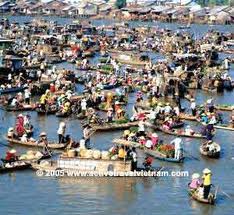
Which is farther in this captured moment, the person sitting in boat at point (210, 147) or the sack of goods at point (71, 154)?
the person sitting in boat at point (210, 147)

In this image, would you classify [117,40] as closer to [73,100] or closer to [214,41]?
[214,41]

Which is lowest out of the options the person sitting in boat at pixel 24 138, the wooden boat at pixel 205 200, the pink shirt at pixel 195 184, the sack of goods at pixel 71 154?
the person sitting in boat at pixel 24 138

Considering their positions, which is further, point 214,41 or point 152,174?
point 214,41

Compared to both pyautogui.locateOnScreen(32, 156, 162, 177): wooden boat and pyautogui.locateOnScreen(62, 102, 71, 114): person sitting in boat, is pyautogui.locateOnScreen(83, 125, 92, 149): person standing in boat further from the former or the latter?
pyautogui.locateOnScreen(62, 102, 71, 114): person sitting in boat

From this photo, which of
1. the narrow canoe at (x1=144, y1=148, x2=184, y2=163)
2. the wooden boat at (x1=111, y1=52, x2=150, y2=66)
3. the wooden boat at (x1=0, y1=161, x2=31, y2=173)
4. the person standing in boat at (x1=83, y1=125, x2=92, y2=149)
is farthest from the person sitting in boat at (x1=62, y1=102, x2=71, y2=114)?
the wooden boat at (x1=111, y1=52, x2=150, y2=66)

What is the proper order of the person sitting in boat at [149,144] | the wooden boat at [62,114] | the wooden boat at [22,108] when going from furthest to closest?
1. the wooden boat at [22,108]
2. the wooden boat at [62,114]
3. the person sitting in boat at [149,144]

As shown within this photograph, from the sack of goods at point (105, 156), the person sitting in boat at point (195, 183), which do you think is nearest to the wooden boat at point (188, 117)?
the sack of goods at point (105, 156)

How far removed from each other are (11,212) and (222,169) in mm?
7665

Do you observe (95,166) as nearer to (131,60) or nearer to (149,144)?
(149,144)

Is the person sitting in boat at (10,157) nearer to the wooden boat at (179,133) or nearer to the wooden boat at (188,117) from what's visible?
the wooden boat at (179,133)

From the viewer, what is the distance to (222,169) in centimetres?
2461

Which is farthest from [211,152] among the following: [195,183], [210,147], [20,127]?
[20,127]

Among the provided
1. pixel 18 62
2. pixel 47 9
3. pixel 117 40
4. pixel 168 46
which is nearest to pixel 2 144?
pixel 18 62

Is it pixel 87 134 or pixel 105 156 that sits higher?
pixel 105 156
